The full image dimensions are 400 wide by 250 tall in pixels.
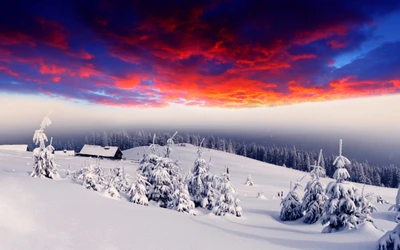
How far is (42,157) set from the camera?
22672mm

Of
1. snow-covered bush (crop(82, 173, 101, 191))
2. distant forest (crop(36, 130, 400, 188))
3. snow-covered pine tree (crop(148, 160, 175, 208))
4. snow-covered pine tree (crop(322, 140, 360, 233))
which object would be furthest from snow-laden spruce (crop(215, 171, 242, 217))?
distant forest (crop(36, 130, 400, 188))

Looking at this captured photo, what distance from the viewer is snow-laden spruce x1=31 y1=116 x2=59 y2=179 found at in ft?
71.4

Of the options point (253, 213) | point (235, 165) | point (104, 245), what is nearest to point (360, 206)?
point (253, 213)

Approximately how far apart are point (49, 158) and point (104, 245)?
704 inches

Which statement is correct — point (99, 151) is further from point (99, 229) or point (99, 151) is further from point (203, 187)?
point (99, 229)

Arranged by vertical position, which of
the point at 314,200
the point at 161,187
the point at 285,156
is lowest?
the point at 285,156

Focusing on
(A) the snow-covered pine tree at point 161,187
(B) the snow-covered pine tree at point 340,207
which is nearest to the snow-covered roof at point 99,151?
(A) the snow-covered pine tree at point 161,187

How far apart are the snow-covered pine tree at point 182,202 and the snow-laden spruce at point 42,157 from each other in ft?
39.5

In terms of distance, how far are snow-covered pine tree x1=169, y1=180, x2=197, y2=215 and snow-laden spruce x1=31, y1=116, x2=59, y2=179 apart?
1204 cm

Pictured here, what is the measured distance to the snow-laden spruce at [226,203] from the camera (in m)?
24.2

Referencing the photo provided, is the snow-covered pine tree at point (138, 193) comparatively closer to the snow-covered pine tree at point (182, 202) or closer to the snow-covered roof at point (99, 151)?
the snow-covered pine tree at point (182, 202)

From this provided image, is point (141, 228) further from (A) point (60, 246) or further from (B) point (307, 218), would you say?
(B) point (307, 218)

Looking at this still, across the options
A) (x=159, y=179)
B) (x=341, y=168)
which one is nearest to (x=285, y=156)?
(x=159, y=179)

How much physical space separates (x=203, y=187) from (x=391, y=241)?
62.4ft
